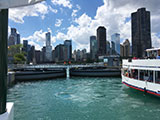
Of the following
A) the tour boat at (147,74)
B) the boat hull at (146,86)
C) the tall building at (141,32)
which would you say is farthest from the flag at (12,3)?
the tall building at (141,32)

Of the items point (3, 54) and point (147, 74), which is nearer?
point (3, 54)

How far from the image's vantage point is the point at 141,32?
184 meters

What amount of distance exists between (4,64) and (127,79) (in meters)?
17.6

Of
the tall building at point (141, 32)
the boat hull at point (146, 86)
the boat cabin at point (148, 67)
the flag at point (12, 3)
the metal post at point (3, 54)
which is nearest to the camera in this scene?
the flag at point (12, 3)

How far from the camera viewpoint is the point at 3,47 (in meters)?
3.63

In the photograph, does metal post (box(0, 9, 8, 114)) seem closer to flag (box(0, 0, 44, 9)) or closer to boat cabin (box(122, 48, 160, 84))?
flag (box(0, 0, 44, 9))

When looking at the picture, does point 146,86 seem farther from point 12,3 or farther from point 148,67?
point 12,3

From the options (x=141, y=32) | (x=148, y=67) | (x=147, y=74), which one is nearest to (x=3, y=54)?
(x=148, y=67)

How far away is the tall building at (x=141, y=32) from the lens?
580 feet

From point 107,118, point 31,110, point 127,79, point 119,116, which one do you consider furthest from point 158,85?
point 31,110

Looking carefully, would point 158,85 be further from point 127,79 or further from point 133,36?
point 133,36

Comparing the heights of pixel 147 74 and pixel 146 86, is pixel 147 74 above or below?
above

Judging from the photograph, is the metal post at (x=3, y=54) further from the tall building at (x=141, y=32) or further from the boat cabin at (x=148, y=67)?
the tall building at (x=141, y=32)

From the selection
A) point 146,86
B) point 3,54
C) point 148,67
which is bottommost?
point 146,86
